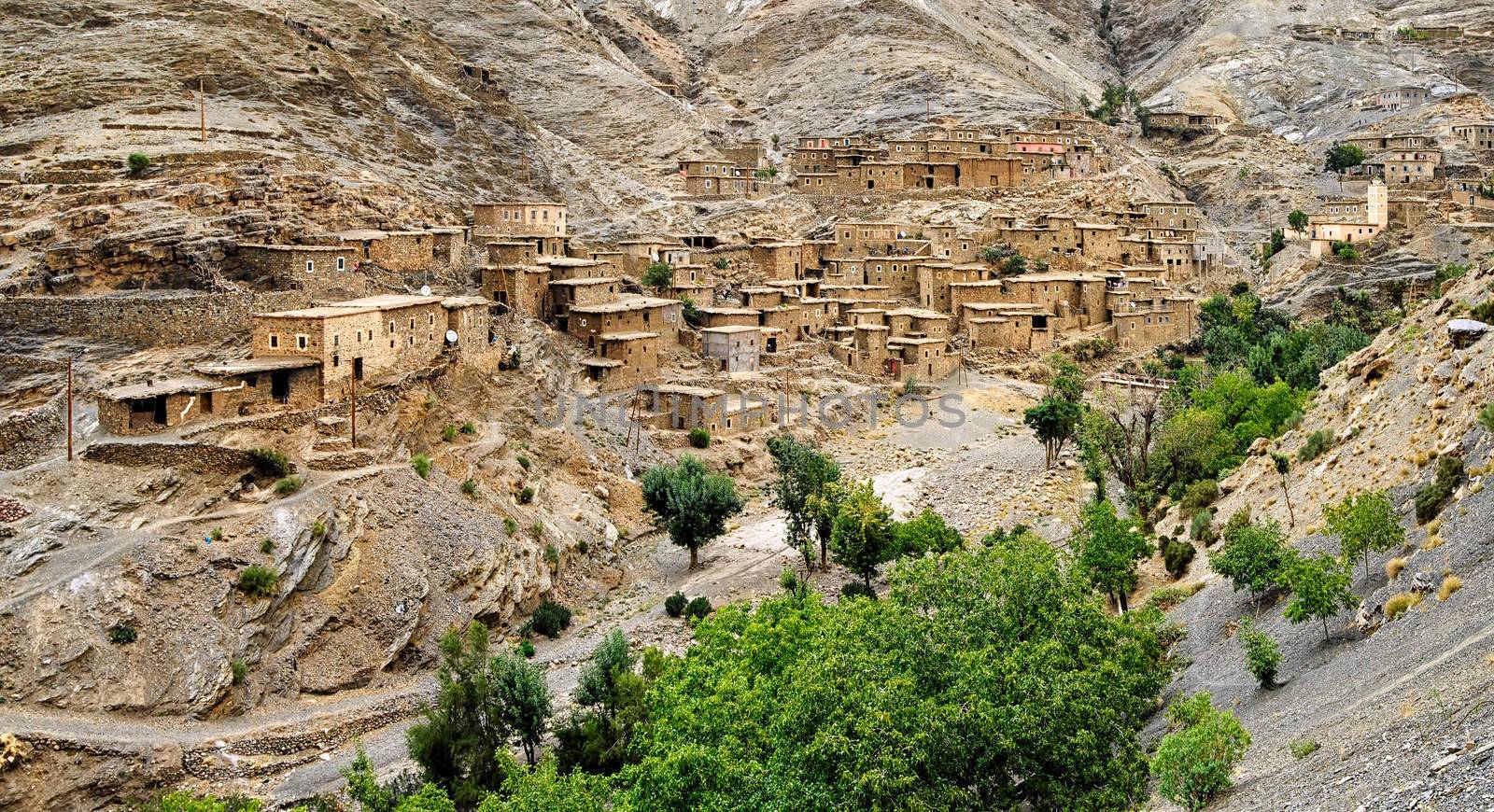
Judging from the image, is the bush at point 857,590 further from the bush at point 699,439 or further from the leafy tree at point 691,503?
the bush at point 699,439

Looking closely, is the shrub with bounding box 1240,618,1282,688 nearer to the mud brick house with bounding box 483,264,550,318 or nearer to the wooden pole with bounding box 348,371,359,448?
the wooden pole with bounding box 348,371,359,448

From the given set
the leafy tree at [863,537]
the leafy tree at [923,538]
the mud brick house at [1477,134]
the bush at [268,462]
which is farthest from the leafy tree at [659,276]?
the mud brick house at [1477,134]

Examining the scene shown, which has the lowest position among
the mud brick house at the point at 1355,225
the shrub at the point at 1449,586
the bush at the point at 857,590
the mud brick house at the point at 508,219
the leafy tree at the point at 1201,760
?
the bush at the point at 857,590

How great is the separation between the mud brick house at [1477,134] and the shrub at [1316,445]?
61.2 meters

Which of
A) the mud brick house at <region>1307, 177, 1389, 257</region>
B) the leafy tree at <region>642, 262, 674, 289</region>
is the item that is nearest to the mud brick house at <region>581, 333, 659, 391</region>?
the leafy tree at <region>642, 262, 674, 289</region>

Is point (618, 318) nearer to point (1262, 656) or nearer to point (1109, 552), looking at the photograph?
point (1109, 552)

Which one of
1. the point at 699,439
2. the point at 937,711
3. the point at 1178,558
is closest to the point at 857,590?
the point at 1178,558

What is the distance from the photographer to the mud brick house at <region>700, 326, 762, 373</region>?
54.7 m

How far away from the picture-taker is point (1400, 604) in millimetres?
22078

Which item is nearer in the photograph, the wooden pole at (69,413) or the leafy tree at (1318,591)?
the leafy tree at (1318,591)

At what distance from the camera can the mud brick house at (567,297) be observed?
51875 mm

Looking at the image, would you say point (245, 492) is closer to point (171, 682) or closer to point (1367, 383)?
point (171, 682)

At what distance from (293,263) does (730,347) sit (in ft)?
58.2

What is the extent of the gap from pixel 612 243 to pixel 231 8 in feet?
63.6
